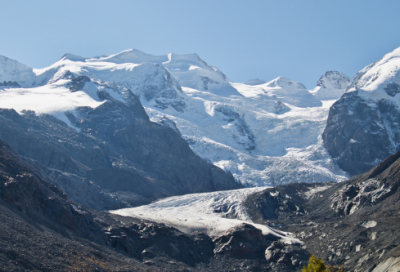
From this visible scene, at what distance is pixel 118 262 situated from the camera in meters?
62.9

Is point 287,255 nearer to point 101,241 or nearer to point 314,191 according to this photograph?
point 101,241

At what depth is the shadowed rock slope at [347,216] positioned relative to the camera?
7012 centimetres

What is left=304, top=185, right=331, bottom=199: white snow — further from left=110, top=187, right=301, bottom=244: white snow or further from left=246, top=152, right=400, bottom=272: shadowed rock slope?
left=110, top=187, right=301, bottom=244: white snow

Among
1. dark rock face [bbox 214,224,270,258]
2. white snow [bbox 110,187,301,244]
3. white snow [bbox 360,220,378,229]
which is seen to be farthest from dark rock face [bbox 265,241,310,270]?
white snow [bbox 360,220,378,229]

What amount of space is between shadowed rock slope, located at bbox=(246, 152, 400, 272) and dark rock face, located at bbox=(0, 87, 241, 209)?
38720 millimetres

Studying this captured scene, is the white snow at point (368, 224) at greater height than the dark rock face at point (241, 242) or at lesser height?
greater

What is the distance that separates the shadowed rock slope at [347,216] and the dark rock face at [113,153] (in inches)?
1524

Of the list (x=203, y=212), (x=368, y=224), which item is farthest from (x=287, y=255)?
(x=203, y=212)

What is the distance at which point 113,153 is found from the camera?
166625mm

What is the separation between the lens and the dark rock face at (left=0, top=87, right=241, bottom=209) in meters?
137

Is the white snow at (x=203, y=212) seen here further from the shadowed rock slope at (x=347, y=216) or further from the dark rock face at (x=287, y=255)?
the dark rock face at (x=287, y=255)

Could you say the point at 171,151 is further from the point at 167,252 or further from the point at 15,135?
the point at 167,252

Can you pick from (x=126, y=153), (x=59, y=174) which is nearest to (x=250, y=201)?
(x=59, y=174)

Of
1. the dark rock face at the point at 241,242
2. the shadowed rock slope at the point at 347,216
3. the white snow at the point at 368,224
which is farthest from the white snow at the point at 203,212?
the white snow at the point at 368,224
